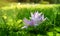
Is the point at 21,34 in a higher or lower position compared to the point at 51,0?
higher

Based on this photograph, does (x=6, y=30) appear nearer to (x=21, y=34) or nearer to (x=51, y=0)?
(x=21, y=34)

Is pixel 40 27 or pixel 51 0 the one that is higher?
pixel 40 27

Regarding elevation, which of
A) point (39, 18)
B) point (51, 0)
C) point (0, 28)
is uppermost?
point (39, 18)

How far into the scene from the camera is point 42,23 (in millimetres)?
2406

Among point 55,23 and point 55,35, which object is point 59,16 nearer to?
point 55,23

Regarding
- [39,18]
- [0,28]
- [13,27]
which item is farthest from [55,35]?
[0,28]

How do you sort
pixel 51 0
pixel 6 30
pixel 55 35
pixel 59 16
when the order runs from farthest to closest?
pixel 51 0 < pixel 59 16 < pixel 6 30 < pixel 55 35

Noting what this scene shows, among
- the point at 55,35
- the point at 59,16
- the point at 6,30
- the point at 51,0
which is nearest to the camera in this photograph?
the point at 55,35

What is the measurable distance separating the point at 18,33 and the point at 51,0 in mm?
8559

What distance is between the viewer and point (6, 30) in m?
2.52

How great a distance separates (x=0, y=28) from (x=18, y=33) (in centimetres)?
30

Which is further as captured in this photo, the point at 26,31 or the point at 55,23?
the point at 55,23

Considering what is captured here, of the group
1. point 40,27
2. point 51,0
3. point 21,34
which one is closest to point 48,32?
point 40,27

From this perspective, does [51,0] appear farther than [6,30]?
Yes
